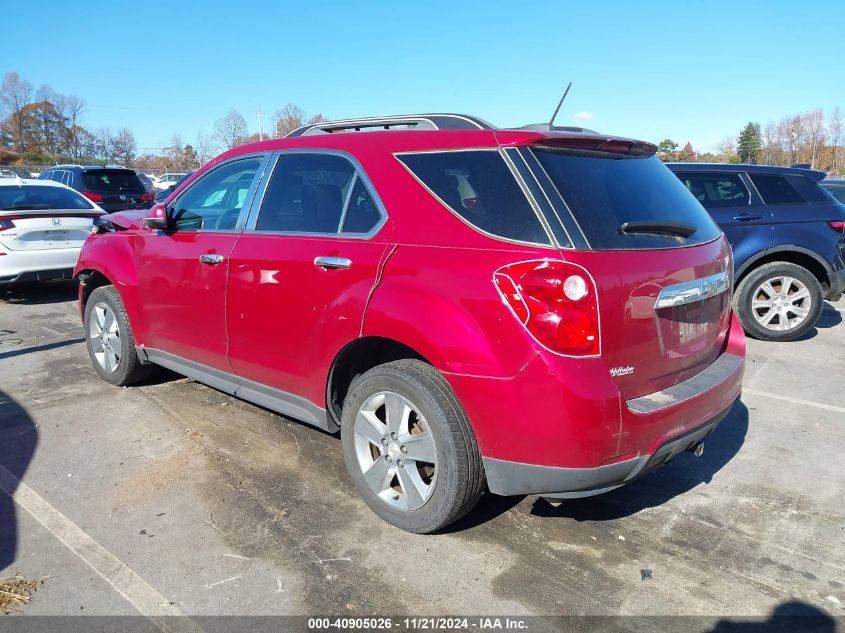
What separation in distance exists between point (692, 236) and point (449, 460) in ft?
5.24

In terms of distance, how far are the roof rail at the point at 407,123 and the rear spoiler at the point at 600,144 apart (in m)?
0.38

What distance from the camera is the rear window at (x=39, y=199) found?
8102 mm

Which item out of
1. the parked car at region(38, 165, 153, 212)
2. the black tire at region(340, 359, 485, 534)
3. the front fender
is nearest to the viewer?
the black tire at region(340, 359, 485, 534)

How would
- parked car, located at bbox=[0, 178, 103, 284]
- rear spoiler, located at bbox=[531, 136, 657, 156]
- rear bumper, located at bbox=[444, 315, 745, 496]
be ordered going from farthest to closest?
parked car, located at bbox=[0, 178, 103, 284] < rear spoiler, located at bbox=[531, 136, 657, 156] < rear bumper, located at bbox=[444, 315, 745, 496]

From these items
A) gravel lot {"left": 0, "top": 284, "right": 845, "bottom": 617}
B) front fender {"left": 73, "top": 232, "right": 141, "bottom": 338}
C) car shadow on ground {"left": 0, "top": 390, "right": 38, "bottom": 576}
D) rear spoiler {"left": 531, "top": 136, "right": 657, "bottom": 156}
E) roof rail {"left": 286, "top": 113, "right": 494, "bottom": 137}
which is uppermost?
roof rail {"left": 286, "top": 113, "right": 494, "bottom": 137}

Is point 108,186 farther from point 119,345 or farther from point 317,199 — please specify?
point 317,199

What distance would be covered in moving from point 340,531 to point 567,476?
1.19 meters

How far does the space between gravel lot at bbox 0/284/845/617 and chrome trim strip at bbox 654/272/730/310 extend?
1156mm

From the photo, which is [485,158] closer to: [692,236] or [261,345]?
[692,236]

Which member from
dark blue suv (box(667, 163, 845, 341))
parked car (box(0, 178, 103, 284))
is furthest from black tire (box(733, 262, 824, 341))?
parked car (box(0, 178, 103, 284))

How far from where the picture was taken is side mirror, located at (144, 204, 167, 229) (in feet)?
14.0

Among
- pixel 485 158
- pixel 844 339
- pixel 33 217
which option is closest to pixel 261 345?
pixel 485 158

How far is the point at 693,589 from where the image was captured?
2.70 m

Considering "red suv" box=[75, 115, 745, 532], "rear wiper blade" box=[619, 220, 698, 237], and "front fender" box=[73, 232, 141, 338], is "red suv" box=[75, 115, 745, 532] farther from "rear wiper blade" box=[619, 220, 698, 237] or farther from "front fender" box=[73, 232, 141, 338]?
"front fender" box=[73, 232, 141, 338]
